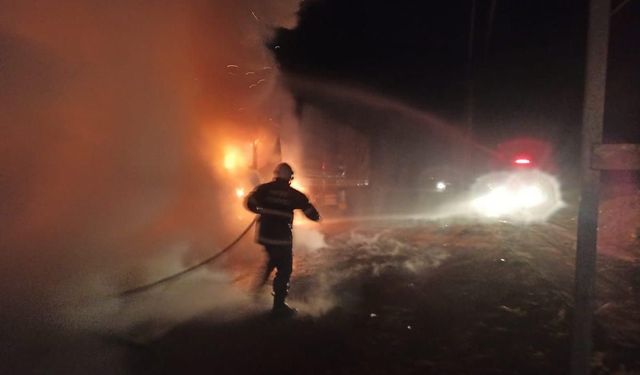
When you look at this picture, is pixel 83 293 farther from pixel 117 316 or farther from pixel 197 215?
pixel 197 215

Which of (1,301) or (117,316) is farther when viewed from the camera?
(117,316)

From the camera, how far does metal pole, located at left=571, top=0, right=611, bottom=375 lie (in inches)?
116

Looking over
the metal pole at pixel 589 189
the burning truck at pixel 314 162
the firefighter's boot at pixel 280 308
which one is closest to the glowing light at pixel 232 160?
the burning truck at pixel 314 162

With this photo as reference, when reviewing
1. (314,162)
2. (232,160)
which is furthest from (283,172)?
(314,162)

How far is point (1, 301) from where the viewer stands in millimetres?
4910

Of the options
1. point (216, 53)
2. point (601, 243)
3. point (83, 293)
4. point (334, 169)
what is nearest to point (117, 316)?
point (83, 293)

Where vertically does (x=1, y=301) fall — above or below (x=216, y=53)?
below

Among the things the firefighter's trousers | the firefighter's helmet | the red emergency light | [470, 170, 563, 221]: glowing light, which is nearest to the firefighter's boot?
the firefighter's trousers

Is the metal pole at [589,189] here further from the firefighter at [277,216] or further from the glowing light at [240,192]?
the glowing light at [240,192]

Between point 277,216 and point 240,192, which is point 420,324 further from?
point 240,192

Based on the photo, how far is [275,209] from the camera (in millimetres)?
5793

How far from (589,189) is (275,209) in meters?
3.43

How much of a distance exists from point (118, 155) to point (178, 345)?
2.66 meters

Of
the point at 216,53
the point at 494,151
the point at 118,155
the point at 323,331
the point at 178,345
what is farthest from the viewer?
the point at 494,151
